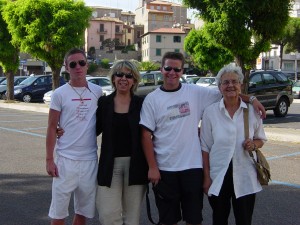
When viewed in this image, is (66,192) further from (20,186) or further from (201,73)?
(201,73)

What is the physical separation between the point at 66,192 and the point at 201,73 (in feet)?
191

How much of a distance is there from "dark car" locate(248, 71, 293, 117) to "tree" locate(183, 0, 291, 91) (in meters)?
3.04

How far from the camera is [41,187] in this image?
6605 millimetres

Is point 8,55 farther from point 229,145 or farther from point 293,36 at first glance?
point 293,36

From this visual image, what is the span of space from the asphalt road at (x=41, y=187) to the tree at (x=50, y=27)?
33.6 feet

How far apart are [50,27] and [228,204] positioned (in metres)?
18.5

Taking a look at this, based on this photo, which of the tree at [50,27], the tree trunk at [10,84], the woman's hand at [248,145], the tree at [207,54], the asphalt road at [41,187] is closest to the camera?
the woman's hand at [248,145]

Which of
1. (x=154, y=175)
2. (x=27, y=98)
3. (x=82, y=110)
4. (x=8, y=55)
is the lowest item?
(x=27, y=98)

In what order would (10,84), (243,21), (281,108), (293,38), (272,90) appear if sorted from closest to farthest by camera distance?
(243,21)
(272,90)
(281,108)
(10,84)
(293,38)

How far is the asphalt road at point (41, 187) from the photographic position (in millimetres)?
5223

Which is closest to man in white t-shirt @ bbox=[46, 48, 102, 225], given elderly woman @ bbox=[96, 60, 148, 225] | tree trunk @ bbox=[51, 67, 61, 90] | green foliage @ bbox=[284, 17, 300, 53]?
elderly woman @ bbox=[96, 60, 148, 225]

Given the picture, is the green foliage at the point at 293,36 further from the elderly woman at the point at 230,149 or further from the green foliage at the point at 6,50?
the elderly woman at the point at 230,149

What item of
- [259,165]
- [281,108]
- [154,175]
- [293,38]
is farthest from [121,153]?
[293,38]

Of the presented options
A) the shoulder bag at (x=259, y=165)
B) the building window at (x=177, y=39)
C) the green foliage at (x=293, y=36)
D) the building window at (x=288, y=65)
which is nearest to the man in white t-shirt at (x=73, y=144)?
the shoulder bag at (x=259, y=165)
